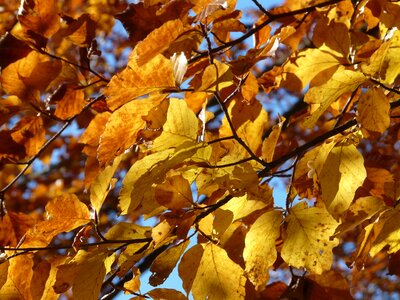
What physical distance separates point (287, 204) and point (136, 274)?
0.29 metres

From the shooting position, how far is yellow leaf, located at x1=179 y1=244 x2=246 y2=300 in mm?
938

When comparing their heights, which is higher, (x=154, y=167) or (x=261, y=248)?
(x=154, y=167)

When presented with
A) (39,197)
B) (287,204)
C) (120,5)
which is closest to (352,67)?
(287,204)

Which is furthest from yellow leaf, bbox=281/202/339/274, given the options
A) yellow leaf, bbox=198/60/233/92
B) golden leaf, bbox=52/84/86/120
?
golden leaf, bbox=52/84/86/120

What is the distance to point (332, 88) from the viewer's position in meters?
0.84

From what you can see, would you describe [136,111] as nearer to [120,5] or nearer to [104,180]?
[104,180]

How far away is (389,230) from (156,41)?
431 millimetres

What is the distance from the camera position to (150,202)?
926 millimetres

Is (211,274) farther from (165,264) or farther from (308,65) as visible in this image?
(308,65)

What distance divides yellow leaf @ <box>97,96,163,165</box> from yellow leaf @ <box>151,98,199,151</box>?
39mm

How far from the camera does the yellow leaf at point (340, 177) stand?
85cm

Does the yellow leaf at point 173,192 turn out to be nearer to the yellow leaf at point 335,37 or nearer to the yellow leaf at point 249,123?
the yellow leaf at point 249,123

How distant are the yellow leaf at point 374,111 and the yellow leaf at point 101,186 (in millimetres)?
420

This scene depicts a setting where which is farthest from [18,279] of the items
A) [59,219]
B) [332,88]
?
[332,88]
